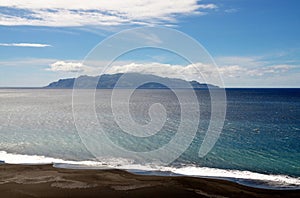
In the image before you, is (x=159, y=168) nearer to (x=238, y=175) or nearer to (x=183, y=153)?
(x=238, y=175)

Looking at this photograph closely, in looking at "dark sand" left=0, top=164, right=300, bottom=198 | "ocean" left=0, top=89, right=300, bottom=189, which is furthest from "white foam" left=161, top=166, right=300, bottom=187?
"dark sand" left=0, top=164, right=300, bottom=198

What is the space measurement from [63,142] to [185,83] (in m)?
13.6

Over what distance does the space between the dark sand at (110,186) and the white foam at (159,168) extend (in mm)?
1672

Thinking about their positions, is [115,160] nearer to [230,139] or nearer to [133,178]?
[133,178]

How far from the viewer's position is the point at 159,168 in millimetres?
22984

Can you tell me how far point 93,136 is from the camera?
37219mm

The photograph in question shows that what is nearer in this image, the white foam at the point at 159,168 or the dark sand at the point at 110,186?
the dark sand at the point at 110,186

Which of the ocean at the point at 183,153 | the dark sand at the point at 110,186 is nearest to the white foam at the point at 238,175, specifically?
the ocean at the point at 183,153

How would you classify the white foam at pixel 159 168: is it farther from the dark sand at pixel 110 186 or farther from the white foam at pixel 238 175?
the dark sand at pixel 110 186

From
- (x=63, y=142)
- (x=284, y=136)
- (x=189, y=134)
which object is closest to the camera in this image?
(x=63, y=142)

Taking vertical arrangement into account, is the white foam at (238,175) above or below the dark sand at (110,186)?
below

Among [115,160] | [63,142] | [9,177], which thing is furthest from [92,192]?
[63,142]

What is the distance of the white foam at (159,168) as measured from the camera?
1990 cm

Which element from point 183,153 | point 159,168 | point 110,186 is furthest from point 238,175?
point 110,186
